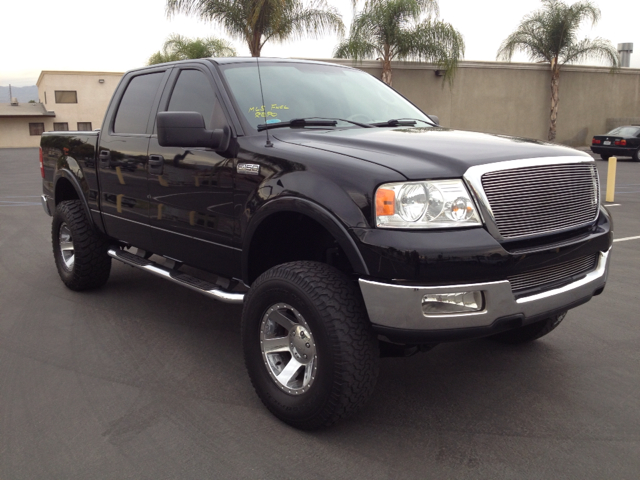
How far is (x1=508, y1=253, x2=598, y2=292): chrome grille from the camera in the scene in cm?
299

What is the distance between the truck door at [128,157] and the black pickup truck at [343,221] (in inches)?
1.5

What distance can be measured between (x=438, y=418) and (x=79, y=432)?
1873 millimetres

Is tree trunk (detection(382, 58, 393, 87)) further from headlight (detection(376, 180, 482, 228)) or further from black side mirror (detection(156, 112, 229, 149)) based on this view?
headlight (detection(376, 180, 482, 228))

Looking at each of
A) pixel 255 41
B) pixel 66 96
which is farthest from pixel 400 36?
pixel 66 96

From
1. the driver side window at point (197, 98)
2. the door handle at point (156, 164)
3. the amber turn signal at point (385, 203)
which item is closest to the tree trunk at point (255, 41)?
the driver side window at point (197, 98)

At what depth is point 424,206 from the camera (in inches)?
115

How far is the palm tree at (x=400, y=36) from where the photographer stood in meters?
25.6

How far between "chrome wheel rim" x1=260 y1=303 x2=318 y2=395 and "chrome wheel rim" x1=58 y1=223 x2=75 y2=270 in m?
3.18

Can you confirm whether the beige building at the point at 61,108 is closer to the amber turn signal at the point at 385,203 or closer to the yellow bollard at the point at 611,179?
the yellow bollard at the point at 611,179

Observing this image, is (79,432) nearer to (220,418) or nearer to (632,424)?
(220,418)

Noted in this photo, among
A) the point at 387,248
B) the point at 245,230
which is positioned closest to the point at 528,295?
the point at 387,248

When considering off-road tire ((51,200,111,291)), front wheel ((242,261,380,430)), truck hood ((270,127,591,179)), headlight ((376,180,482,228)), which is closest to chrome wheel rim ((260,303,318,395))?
front wheel ((242,261,380,430))

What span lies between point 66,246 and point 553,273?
14.9ft

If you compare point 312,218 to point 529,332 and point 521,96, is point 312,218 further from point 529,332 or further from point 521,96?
point 521,96
